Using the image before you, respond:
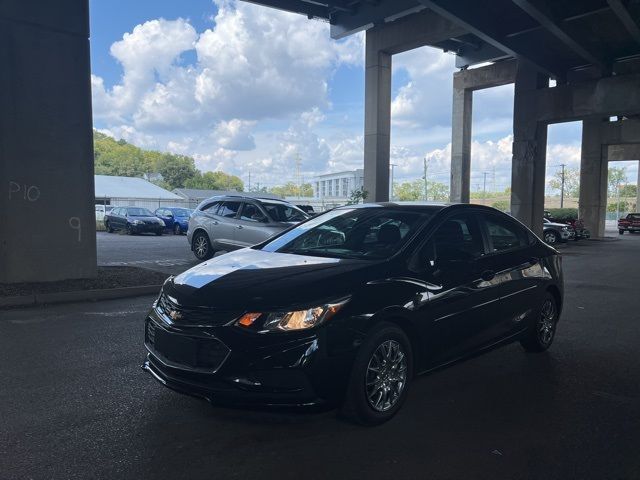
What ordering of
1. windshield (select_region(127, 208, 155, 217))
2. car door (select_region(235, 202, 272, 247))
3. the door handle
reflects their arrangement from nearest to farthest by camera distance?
the door handle < car door (select_region(235, 202, 272, 247)) < windshield (select_region(127, 208, 155, 217))

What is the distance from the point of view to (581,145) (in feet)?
118

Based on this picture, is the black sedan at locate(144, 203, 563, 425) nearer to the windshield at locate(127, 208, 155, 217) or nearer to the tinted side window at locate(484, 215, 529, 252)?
the tinted side window at locate(484, 215, 529, 252)

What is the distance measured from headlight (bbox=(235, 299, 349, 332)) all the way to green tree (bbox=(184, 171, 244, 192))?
92.7m

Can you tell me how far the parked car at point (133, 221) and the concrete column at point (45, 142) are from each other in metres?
18.2

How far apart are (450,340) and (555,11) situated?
17868 millimetres

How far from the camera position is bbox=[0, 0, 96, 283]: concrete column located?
8641 millimetres

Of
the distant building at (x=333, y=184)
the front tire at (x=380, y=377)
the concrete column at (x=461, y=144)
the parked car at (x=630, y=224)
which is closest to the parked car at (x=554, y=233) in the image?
the concrete column at (x=461, y=144)

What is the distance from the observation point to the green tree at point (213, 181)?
94000mm

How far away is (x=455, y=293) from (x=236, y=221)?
9541 mm

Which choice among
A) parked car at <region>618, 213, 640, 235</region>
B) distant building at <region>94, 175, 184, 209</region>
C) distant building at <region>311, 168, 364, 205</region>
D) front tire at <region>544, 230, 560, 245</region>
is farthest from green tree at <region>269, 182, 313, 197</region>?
front tire at <region>544, 230, 560, 245</region>

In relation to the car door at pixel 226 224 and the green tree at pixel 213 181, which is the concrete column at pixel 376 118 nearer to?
the car door at pixel 226 224

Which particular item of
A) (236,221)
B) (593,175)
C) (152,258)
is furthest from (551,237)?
(152,258)

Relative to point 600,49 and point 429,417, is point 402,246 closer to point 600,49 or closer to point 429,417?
point 429,417

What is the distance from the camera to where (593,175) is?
35312 millimetres
